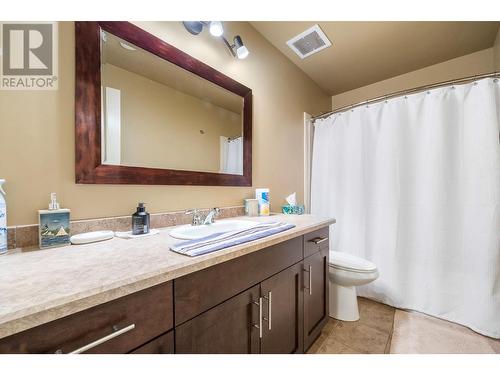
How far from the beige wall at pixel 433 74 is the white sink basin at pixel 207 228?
2227 mm

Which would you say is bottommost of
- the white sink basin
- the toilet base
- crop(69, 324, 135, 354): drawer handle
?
the toilet base

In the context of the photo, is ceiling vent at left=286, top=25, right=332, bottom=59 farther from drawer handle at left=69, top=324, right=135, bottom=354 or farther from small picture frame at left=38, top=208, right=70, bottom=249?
drawer handle at left=69, top=324, right=135, bottom=354

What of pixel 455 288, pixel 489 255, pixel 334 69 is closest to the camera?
pixel 489 255

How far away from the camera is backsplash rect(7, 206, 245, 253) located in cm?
73

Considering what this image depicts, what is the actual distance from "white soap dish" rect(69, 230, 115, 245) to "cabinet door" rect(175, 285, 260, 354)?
476 millimetres

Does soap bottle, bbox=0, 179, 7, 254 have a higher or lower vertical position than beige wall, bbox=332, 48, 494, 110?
lower

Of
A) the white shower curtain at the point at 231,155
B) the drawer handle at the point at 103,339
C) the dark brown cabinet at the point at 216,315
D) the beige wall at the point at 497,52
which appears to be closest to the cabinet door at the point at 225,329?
the dark brown cabinet at the point at 216,315

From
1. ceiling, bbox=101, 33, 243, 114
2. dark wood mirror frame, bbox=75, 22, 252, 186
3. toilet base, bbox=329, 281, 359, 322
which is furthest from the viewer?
toilet base, bbox=329, 281, 359, 322

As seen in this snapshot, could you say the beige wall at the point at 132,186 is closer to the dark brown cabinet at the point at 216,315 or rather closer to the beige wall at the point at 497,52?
the dark brown cabinet at the point at 216,315

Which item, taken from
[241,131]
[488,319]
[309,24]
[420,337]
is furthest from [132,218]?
[488,319]

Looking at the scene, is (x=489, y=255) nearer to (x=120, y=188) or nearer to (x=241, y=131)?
(x=241, y=131)

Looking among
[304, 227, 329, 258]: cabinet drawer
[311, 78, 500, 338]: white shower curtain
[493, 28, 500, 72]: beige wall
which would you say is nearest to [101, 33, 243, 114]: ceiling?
[304, 227, 329, 258]: cabinet drawer
